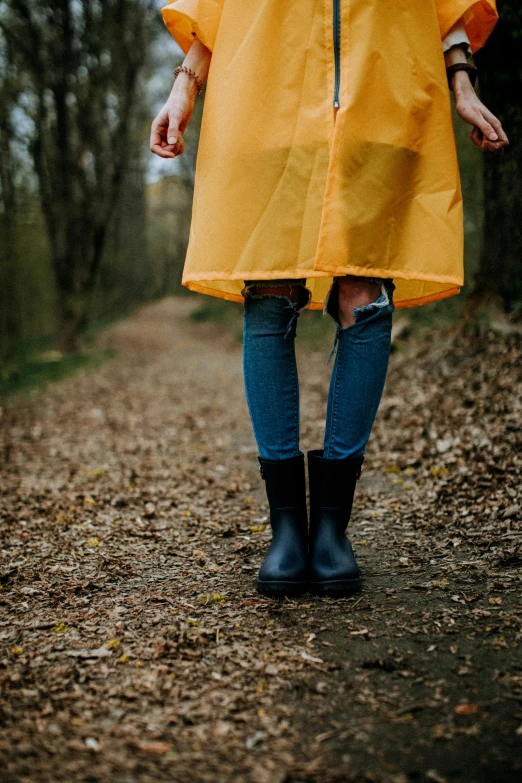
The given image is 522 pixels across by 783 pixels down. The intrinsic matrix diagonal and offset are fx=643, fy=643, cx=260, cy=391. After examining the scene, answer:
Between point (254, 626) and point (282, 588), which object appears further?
point (282, 588)

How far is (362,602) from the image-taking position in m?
1.51

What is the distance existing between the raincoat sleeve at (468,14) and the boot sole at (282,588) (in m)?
1.39

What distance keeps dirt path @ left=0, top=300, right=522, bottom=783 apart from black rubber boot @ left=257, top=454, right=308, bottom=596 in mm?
57

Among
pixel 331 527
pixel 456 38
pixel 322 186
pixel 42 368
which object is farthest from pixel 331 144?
pixel 42 368

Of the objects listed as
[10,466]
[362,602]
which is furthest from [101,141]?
[362,602]

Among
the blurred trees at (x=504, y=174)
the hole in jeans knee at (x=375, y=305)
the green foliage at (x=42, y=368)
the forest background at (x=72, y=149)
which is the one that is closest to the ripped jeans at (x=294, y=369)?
the hole in jeans knee at (x=375, y=305)

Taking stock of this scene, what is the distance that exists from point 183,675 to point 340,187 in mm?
1076

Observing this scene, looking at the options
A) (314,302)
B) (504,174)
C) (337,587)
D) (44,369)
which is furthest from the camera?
(44,369)

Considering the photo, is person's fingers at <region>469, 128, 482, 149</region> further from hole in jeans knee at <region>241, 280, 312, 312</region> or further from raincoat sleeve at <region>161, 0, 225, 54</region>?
raincoat sleeve at <region>161, 0, 225, 54</region>

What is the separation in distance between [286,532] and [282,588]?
0.13 m

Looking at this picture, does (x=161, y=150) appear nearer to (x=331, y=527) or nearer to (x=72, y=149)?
(x=331, y=527)

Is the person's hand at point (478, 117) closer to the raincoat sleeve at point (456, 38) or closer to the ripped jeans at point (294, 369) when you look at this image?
the raincoat sleeve at point (456, 38)

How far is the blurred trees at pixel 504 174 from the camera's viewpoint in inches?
124

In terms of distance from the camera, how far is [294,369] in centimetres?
162
